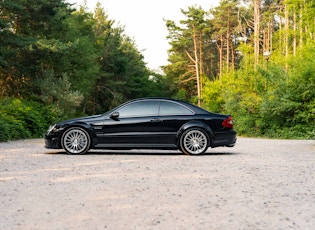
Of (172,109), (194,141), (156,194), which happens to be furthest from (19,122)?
(156,194)

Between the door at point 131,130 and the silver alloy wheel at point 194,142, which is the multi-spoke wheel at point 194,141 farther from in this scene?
the door at point 131,130

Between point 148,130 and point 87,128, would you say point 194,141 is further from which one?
point 87,128

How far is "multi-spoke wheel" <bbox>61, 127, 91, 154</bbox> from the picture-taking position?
1314 centimetres

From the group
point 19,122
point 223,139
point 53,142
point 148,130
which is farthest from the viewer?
point 19,122

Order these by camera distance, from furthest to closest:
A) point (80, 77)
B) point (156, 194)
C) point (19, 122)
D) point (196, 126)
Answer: point (80, 77), point (19, 122), point (196, 126), point (156, 194)

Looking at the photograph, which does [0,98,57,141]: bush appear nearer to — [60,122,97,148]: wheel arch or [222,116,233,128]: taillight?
[60,122,97,148]: wheel arch

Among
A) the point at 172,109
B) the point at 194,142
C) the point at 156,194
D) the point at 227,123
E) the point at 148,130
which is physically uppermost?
the point at 172,109

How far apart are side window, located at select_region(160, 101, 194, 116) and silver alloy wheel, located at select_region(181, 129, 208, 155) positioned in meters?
0.60

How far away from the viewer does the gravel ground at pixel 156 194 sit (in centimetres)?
521

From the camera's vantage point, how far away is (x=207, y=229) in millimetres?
4852

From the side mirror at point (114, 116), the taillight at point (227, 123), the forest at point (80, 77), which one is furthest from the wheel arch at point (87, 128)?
the forest at point (80, 77)

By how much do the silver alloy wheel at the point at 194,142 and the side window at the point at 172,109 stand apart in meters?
0.60

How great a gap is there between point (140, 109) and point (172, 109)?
877 mm

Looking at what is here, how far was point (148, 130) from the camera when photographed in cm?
1308
